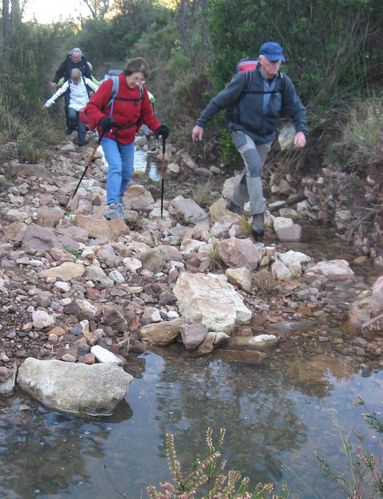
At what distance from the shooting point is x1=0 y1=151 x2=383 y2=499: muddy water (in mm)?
3201

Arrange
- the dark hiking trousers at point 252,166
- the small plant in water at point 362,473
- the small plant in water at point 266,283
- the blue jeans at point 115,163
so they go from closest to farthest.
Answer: the small plant in water at point 362,473
the small plant in water at point 266,283
the dark hiking trousers at point 252,166
the blue jeans at point 115,163

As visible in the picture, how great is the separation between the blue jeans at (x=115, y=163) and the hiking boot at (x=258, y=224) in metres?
A: 1.57

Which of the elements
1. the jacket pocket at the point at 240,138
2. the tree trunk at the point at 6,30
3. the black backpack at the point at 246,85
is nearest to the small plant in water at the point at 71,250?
the jacket pocket at the point at 240,138

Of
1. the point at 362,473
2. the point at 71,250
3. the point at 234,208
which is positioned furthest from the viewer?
the point at 234,208

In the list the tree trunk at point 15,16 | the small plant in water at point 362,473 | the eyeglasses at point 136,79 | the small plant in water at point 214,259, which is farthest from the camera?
the tree trunk at point 15,16

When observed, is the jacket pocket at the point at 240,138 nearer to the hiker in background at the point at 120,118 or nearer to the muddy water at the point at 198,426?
the hiker in background at the point at 120,118

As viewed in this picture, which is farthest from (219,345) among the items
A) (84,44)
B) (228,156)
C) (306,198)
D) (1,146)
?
(84,44)

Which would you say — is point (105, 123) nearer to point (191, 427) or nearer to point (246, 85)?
point (246, 85)

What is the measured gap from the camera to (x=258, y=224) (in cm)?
→ 708

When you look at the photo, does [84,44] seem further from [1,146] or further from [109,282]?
[109,282]

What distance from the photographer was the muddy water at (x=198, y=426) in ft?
10.5

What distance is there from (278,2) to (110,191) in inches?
141

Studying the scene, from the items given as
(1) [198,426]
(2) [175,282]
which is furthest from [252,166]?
(1) [198,426]

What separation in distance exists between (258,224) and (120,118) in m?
1.93
